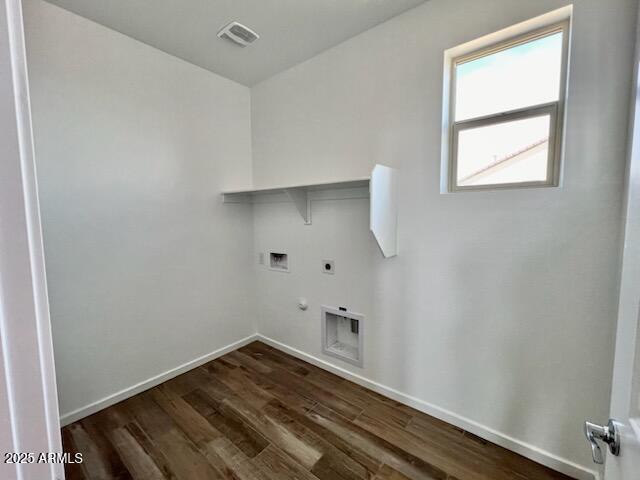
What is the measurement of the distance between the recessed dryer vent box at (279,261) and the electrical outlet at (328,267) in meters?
0.47

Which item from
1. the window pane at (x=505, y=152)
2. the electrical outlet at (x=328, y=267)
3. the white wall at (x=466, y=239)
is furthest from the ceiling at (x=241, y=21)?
the electrical outlet at (x=328, y=267)

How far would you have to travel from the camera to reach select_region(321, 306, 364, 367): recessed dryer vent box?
2342mm

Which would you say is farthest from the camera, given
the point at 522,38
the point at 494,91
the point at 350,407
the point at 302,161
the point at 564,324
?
the point at 302,161

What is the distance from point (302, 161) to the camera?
2518mm

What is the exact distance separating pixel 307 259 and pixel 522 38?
213cm

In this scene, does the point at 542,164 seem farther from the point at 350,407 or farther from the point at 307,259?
the point at 350,407

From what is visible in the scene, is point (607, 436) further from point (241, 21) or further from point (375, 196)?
point (241, 21)

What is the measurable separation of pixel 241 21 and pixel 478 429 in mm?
3192

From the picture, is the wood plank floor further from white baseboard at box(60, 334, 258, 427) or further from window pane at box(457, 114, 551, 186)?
window pane at box(457, 114, 551, 186)

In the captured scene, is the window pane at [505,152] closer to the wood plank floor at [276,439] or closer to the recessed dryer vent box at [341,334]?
the recessed dryer vent box at [341,334]

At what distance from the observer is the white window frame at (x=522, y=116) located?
1.45 metres

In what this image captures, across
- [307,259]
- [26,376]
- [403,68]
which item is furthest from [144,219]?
[403,68]

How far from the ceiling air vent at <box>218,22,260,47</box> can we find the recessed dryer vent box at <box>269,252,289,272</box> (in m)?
1.85

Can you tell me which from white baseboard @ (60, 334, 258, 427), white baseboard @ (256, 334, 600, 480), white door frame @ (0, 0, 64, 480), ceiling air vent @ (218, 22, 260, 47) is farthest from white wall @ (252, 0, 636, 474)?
white door frame @ (0, 0, 64, 480)
